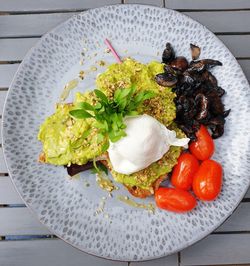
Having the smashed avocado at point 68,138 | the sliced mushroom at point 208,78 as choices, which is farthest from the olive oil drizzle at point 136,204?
the sliced mushroom at point 208,78

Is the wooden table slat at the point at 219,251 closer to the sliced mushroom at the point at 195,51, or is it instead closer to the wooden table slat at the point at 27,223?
the wooden table slat at the point at 27,223

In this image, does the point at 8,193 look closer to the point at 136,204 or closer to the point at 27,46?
the point at 136,204

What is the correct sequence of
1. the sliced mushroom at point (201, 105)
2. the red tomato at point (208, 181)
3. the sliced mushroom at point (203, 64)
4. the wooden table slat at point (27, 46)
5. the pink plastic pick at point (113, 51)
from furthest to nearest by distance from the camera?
the wooden table slat at point (27, 46)
the pink plastic pick at point (113, 51)
the sliced mushroom at point (203, 64)
the sliced mushroom at point (201, 105)
the red tomato at point (208, 181)

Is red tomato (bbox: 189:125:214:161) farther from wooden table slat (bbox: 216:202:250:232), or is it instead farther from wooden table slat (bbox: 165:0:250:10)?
wooden table slat (bbox: 165:0:250:10)

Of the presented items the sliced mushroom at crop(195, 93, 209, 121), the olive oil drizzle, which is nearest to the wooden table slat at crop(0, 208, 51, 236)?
the olive oil drizzle

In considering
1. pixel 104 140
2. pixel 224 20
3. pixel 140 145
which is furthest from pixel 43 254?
pixel 224 20

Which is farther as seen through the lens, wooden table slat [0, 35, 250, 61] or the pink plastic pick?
wooden table slat [0, 35, 250, 61]
